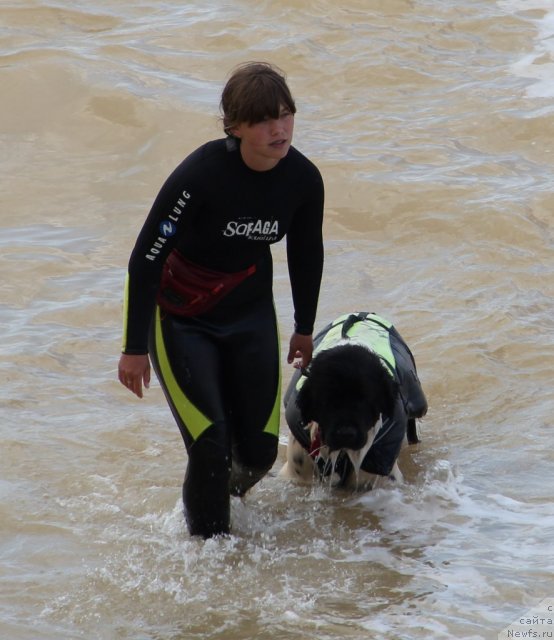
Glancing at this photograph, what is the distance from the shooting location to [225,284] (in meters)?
5.01

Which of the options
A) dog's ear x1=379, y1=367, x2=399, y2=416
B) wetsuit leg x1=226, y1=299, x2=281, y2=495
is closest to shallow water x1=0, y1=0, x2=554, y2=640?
wetsuit leg x1=226, y1=299, x2=281, y2=495

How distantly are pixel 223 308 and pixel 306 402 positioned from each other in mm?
786

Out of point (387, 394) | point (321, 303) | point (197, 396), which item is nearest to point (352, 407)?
point (387, 394)

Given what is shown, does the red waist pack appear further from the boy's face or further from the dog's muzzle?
the dog's muzzle

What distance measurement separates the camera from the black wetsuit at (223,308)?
4766 millimetres

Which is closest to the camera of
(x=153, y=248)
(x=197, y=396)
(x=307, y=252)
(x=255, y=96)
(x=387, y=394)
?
(x=255, y=96)

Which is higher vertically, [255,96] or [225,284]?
[255,96]

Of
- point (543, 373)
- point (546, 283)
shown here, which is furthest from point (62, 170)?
point (543, 373)

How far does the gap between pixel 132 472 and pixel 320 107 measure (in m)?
6.74

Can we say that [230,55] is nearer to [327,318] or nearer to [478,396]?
[327,318]

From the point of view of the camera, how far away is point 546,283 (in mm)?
8828

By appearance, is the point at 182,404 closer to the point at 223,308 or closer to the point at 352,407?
the point at 223,308

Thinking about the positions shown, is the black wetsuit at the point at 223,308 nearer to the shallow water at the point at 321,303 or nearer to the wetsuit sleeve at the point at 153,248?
the wetsuit sleeve at the point at 153,248

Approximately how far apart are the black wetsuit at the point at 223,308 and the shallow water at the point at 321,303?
48 cm
